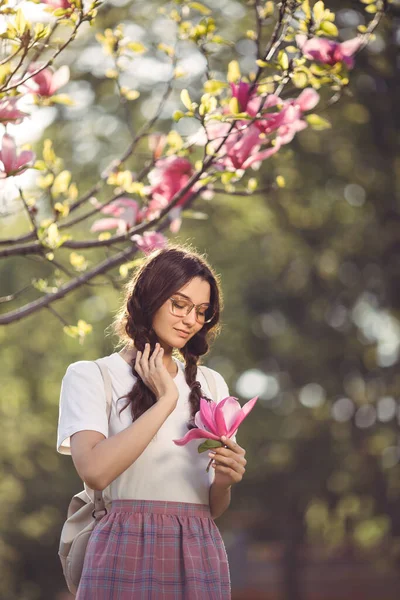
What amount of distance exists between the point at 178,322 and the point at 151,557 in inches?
23.5

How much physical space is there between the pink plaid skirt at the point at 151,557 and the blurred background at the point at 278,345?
33.9ft

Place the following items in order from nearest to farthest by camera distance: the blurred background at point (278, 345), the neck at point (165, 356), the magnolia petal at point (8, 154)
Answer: the neck at point (165, 356), the magnolia petal at point (8, 154), the blurred background at point (278, 345)

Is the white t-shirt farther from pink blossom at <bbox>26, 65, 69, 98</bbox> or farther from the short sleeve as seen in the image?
pink blossom at <bbox>26, 65, 69, 98</bbox>

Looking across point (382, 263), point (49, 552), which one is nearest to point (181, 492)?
point (382, 263)

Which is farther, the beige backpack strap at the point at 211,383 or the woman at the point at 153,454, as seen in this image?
the beige backpack strap at the point at 211,383

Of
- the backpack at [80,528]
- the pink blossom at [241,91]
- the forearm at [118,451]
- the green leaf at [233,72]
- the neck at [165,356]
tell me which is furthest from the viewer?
the green leaf at [233,72]

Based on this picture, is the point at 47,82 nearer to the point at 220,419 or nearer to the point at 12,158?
the point at 12,158

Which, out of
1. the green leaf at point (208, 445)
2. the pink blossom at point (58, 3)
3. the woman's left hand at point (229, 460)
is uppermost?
the pink blossom at point (58, 3)

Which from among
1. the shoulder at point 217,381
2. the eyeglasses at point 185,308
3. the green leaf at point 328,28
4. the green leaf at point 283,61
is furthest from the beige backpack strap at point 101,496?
the green leaf at point 328,28

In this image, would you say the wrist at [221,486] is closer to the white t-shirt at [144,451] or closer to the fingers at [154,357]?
the white t-shirt at [144,451]

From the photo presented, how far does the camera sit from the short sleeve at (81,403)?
7.64ft

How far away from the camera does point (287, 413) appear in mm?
14320

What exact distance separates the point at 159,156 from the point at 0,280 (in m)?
11.3

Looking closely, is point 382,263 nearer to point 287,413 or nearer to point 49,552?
point 287,413
